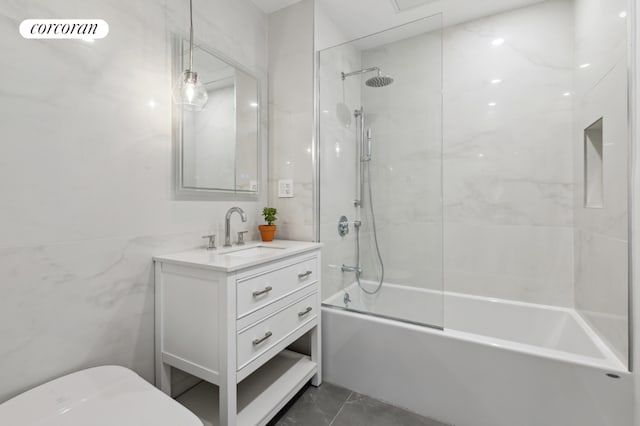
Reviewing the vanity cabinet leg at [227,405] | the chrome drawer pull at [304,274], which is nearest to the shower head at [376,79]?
the chrome drawer pull at [304,274]

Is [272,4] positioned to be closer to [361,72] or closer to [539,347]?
[361,72]

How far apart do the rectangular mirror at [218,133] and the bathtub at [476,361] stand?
100 cm

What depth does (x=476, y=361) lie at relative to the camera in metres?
1.35

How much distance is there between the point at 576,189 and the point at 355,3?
1.90 metres

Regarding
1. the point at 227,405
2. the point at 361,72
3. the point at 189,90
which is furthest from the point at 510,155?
the point at 227,405

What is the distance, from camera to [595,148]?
64.0 inches

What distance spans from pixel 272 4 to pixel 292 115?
759 mm

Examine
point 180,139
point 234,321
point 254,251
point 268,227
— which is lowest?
point 234,321

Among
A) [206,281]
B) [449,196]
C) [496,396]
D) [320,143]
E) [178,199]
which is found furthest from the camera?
[449,196]

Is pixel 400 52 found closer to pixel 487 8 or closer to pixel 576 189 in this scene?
pixel 487 8

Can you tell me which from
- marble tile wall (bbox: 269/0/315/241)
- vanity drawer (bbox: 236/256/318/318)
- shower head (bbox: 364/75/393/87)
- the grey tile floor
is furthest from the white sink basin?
shower head (bbox: 364/75/393/87)

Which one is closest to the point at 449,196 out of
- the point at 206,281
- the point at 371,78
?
the point at 371,78

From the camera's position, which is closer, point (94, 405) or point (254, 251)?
point (94, 405)

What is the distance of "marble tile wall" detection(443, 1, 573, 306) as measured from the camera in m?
1.90
